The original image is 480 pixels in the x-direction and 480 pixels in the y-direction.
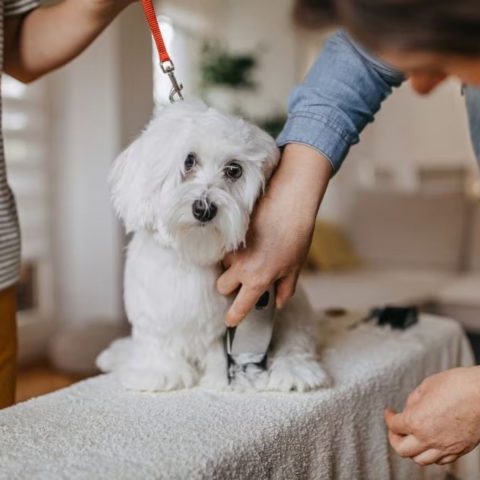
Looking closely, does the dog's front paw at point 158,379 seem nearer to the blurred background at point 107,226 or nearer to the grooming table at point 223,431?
the grooming table at point 223,431

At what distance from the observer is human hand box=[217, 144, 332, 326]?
867mm

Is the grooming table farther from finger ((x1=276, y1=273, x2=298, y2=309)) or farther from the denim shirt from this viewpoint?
the denim shirt

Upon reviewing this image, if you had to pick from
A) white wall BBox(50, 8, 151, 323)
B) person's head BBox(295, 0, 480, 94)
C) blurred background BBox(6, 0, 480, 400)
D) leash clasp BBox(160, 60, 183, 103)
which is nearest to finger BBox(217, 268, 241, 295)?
leash clasp BBox(160, 60, 183, 103)

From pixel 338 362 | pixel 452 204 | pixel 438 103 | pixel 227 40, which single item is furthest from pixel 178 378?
pixel 227 40

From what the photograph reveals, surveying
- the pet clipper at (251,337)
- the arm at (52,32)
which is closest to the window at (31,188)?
the arm at (52,32)

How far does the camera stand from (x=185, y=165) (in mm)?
849

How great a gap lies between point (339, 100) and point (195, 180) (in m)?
0.26

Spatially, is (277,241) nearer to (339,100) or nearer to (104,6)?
(339,100)

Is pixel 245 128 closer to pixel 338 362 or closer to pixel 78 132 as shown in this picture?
pixel 338 362

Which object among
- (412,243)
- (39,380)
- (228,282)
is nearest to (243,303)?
(228,282)

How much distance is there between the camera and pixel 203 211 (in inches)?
31.9

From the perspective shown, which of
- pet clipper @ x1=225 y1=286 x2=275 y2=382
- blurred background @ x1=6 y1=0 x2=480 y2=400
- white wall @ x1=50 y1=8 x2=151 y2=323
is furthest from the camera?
white wall @ x1=50 y1=8 x2=151 y2=323

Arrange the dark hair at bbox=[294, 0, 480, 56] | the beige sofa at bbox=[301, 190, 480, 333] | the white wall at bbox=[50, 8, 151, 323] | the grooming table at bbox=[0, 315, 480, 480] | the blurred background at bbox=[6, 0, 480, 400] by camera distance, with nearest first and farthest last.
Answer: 1. the dark hair at bbox=[294, 0, 480, 56]
2. the grooming table at bbox=[0, 315, 480, 480]
3. the blurred background at bbox=[6, 0, 480, 400]
4. the white wall at bbox=[50, 8, 151, 323]
5. the beige sofa at bbox=[301, 190, 480, 333]

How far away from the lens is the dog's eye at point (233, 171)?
863mm
